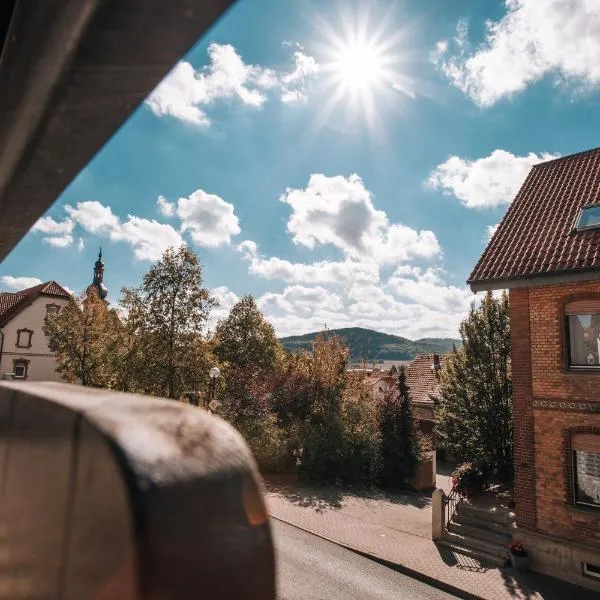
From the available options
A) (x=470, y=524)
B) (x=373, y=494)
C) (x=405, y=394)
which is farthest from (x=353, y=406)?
(x=470, y=524)

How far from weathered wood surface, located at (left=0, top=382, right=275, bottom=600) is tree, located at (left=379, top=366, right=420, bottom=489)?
25156mm

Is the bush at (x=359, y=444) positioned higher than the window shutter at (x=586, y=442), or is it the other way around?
the window shutter at (x=586, y=442)

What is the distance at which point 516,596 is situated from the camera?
11516 millimetres

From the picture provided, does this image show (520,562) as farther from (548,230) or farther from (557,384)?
(548,230)

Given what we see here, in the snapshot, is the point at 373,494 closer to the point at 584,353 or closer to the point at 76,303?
the point at 584,353

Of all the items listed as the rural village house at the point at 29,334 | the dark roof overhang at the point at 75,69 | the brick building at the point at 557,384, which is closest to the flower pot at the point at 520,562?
the brick building at the point at 557,384

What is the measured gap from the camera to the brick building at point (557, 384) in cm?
1183

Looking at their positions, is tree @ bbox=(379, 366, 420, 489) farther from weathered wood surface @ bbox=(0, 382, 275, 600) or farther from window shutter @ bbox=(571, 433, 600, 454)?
weathered wood surface @ bbox=(0, 382, 275, 600)

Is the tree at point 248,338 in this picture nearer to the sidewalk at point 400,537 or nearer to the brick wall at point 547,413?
the sidewalk at point 400,537

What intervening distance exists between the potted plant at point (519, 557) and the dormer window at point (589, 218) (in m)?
9.34

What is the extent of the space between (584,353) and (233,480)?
555 inches

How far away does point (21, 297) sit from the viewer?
43.2 meters

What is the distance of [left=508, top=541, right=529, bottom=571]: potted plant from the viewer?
12.9 metres

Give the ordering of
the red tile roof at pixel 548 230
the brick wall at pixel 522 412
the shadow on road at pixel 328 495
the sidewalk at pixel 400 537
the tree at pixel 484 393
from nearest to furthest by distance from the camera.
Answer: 1. the sidewalk at pixel 400 537
2. the red tile roof at pixel 548 230
3. the brick wall at pixel 522 412
4. the shadow on road at pixel 328 495
5. the tree at pixel 484 393
